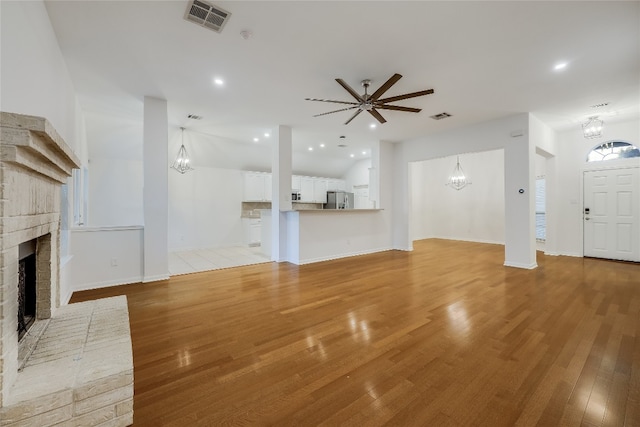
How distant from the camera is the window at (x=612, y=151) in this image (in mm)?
5289

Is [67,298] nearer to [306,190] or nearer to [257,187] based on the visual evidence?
[257,187]

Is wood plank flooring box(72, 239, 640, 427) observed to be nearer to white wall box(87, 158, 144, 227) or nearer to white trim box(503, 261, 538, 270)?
white trim box(503, 261, 538, 270)

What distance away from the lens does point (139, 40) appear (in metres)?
2.69

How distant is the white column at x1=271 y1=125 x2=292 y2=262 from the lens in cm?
549

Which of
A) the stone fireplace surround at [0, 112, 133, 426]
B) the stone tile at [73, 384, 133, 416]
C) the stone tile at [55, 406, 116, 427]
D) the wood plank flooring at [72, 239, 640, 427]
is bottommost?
the wood plank flooring at [72, 239, 640, 427]

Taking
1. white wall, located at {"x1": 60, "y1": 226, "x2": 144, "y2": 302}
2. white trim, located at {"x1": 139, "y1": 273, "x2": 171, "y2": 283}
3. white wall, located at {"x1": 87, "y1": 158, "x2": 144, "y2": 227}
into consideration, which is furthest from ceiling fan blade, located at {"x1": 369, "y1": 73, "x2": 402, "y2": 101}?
white wall, located at {"x1": 87, "y1": 158, "x2": 144, "y2": 227}

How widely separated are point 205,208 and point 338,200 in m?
4.44

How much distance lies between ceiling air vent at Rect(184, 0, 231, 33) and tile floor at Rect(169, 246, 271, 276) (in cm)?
375

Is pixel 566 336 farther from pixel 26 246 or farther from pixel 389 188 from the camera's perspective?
pixel 389 188

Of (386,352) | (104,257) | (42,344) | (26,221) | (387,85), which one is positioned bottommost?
(386,352)

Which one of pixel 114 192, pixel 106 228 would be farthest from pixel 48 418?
pixel 114 192

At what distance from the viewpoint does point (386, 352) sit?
2084mm

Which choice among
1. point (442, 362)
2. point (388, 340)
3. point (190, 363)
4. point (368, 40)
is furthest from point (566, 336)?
point (368, 40)

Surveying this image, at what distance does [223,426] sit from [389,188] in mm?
6453
